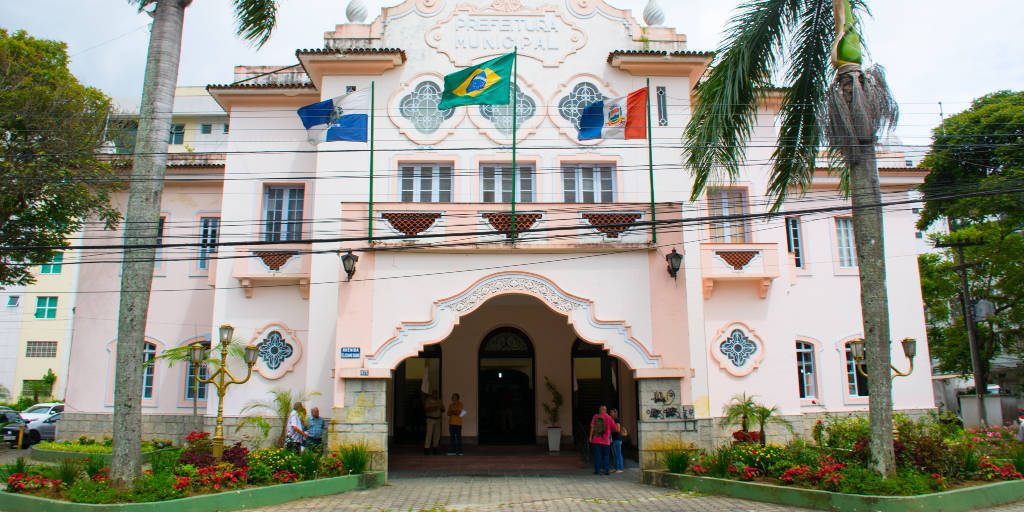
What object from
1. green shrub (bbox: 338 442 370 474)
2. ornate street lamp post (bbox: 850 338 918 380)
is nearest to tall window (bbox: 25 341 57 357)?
green shrub (bbox: 338 442 370 474)

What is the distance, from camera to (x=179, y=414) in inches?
712

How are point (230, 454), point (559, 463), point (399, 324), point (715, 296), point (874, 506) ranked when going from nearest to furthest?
point (874, 506)
point (230, 454)
point (399, 324)
point (559, 463)
point (715, 296)

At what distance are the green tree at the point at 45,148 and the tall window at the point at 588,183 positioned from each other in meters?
11.9

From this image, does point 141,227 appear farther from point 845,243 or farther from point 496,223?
point 845,243

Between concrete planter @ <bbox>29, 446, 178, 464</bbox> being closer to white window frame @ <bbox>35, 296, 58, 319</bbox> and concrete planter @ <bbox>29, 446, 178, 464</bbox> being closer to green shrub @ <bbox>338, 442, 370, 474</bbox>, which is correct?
green shrub @ <bbox>338, 442, 370, 474</bbox>

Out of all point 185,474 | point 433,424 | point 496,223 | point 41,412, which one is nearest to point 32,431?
point 41,412

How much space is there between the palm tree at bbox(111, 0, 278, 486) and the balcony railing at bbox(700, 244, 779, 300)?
39.3 feet

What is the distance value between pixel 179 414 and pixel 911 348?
Result: 1780 cm

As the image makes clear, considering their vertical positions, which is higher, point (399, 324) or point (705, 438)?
point (399, 324)

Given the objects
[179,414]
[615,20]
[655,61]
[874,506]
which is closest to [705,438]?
[874,506]

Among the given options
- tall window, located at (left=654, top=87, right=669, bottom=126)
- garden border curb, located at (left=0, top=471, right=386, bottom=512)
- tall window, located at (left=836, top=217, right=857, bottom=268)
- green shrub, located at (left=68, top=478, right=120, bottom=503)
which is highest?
tall window, located at (left=654, top=87, right=669, bottom=126)

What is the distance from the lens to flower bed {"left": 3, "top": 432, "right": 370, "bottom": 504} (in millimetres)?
10508

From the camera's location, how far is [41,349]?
38.3 m

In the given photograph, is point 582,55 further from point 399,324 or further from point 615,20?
point 399,324
